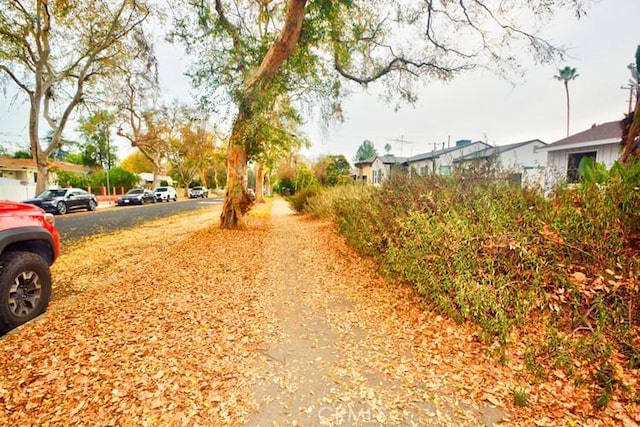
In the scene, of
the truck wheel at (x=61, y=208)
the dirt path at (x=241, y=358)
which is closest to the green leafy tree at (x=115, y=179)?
the truck wheel at (x=61, y=208)

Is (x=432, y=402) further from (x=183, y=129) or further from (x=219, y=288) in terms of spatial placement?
(x=183, y=129)

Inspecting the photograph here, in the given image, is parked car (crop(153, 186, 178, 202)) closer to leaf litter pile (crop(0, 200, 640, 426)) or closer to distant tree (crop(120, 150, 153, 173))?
distant tree (crop(120, 150, 153, 173))

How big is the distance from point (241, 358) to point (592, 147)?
50.4 feet

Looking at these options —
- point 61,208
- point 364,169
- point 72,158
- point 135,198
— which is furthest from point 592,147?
point 72,158

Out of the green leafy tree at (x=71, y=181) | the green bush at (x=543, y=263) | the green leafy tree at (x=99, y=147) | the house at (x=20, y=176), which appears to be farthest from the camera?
the green leafy tree at (x=71, y=181)

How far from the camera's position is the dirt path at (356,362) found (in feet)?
Answer: 7.18

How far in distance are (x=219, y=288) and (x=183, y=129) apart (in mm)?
33678

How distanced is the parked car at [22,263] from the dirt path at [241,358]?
0.21 m

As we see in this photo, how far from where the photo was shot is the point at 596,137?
11.7m

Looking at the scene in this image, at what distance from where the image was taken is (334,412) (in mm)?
2197

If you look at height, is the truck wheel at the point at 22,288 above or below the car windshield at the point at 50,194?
below

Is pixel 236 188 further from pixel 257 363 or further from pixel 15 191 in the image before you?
pixel 15 191

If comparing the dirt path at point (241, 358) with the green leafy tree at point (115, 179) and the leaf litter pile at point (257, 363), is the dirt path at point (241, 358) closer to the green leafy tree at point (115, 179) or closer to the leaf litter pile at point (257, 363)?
the leaf litter pile at point (257, 363)

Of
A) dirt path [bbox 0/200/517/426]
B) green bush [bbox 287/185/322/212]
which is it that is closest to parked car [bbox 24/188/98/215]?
green bush [bbox 287/185/322/212]
